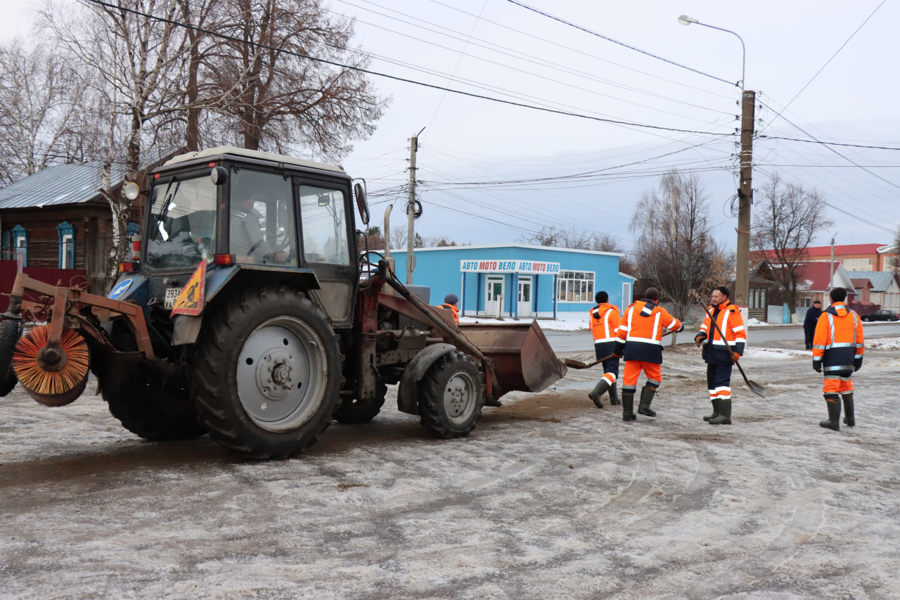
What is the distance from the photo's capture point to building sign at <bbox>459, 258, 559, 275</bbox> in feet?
132

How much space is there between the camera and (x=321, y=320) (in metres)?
6.27

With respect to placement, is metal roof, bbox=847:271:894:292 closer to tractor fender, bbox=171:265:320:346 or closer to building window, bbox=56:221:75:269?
building window, bbox=56:221:75:269

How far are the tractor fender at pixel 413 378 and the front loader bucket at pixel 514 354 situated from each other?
4.30 feet

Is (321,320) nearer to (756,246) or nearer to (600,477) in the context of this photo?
(600,477)

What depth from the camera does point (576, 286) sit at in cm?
4388

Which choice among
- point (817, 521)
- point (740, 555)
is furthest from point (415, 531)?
point (817, 521)

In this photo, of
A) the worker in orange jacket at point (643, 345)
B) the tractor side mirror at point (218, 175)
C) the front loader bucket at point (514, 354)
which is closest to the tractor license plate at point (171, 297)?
the tractor side mirror at point (218, 175)

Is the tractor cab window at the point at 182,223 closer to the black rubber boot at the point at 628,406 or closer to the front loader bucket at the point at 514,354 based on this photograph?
the front loader bucket at the point at 514,354

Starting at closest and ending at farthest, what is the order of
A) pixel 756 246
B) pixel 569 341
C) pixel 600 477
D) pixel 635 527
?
pixel 635 527 < pixel 600 477 < pixel 569 341 < pixel 756 246

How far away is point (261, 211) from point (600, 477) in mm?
3516

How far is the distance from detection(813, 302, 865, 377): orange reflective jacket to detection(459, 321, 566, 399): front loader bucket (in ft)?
11.2

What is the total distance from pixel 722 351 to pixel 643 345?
943 millimetres

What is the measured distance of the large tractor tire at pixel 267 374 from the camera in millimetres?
5621

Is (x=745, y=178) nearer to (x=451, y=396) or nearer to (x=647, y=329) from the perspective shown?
(x=647, y=329)
